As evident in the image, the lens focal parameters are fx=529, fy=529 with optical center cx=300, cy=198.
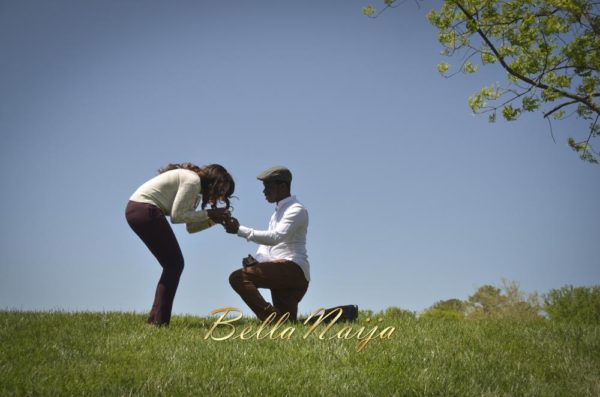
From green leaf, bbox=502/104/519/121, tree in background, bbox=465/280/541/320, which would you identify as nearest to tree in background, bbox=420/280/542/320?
tree in background, bbox=465/280/541/320

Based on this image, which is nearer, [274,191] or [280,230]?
[280,230]

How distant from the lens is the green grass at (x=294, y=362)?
5.02 m

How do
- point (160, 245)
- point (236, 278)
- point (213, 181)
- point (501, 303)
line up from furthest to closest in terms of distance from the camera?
point (501, 303) < point (236, 278) < point (213, 181) < point (160, 245)

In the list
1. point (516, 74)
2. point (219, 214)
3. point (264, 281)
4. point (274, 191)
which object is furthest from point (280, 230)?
point (516, 74)

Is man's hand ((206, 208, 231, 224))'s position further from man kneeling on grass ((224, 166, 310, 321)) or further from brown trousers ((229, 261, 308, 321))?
brown trousers ((229, 261, 308, 321))

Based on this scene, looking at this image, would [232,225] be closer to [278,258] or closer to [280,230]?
[280,230]

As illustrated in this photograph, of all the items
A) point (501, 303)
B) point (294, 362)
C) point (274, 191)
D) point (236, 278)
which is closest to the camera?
point (294, 362)

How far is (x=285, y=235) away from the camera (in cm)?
830

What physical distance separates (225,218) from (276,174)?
1090 millimetres

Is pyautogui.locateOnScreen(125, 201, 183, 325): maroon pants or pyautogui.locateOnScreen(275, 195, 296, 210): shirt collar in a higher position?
pyautogui.locateOnScreen(275, 195, 296, 210): shirt collar

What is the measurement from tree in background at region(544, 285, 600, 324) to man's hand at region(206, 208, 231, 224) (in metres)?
9.55

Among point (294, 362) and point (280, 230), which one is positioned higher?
point (280, 230)

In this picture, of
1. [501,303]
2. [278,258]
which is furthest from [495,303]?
[278,258]

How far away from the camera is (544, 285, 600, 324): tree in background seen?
12969 mm
